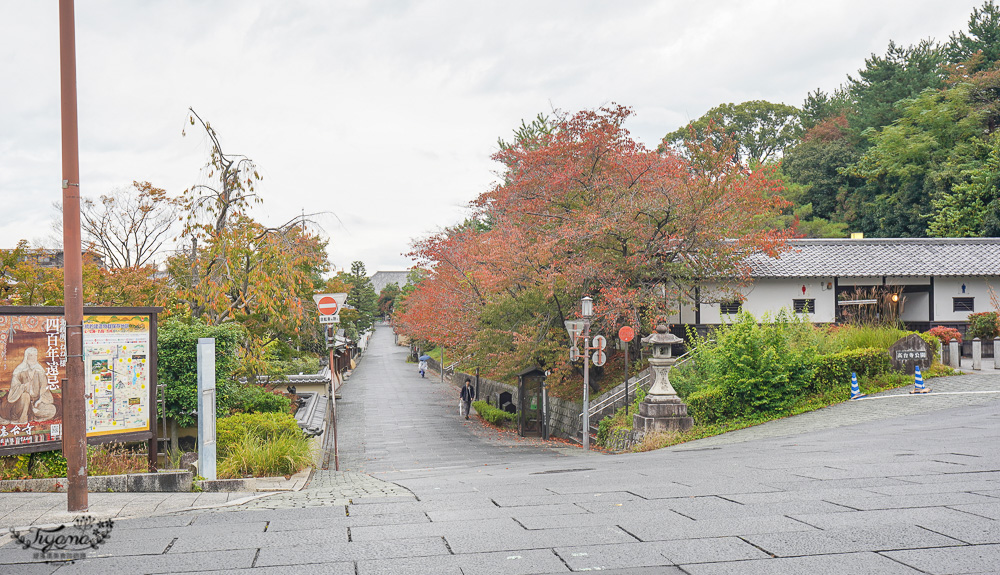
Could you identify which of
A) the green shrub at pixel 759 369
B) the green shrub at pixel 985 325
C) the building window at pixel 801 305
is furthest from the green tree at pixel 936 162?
the green shrub at pixel 759 369

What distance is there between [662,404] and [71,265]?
1223cm

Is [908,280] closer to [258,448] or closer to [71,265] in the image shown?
[258,448]

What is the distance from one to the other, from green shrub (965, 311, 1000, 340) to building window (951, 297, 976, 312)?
1.86 metres

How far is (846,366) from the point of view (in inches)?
644

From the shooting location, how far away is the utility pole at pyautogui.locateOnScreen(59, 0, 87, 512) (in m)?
6.56

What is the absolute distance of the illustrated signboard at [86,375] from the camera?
8.16 m

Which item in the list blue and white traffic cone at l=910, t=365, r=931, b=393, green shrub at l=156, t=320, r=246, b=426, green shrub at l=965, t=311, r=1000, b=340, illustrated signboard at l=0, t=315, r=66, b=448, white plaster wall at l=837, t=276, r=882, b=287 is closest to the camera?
illustrated signboard at l=0, t=315, r=66, b=448

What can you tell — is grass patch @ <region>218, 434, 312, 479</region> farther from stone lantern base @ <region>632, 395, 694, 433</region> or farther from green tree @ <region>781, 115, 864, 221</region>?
green tree @ <region>781, 115, 864, 221</region>

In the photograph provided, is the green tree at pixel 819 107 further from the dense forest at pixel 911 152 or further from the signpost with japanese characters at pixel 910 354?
the signpost with japanese characters at pixel 910 354

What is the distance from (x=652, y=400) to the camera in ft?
50.3

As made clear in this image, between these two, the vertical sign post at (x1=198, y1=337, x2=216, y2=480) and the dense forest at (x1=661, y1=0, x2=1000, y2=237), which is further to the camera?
the dense forest at (x1=661, y1=0, x2=1000, y2=237)

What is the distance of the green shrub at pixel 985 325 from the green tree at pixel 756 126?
3080 cm

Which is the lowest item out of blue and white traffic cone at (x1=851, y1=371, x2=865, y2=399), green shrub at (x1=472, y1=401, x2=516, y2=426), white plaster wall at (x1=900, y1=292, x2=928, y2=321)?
green shrub at (x1=472, y1=401, x2=516, y2=426)

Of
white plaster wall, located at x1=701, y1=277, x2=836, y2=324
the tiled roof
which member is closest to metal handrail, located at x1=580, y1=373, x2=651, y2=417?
white plaster wall, located at x1=701, y1=277, x2=836, y2=324
